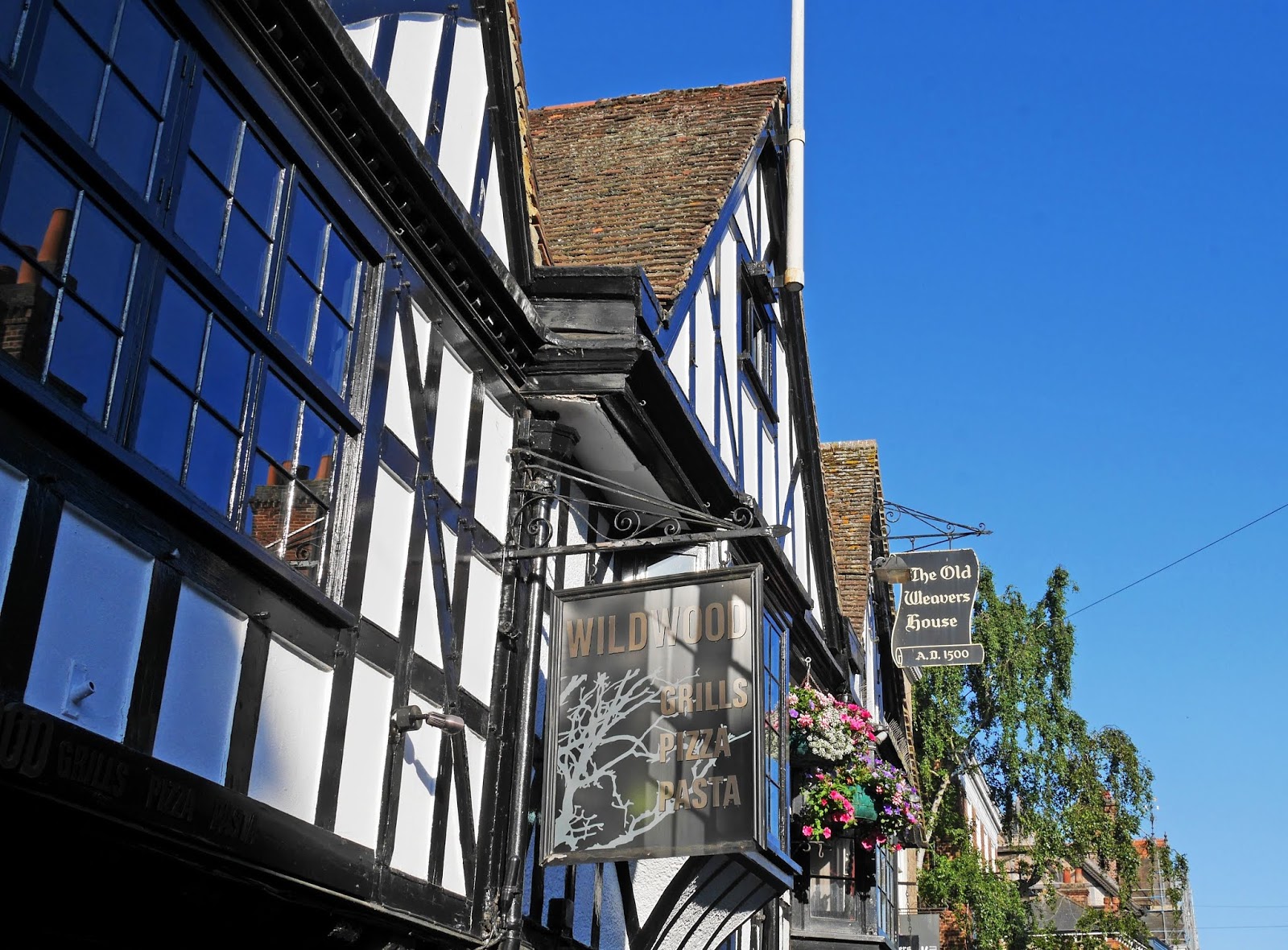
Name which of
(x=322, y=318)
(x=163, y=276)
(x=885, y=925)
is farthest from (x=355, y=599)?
(x=885, y=925)

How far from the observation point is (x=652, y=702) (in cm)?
806

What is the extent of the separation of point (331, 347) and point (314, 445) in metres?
0.57

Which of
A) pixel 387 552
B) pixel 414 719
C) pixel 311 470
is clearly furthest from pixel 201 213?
pixel 414 719

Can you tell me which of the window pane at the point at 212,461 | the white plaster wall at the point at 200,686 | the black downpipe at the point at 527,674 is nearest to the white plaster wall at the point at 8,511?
the white plaster wall at the point at 200,686

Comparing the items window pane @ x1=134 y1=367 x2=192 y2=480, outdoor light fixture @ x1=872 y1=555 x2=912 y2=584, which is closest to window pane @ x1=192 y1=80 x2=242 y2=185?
window pane @ x1=134 y1=367 x2=192 y2=480

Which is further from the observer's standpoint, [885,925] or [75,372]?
[885,925]

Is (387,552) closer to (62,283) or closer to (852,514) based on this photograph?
(62,283)

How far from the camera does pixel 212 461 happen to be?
571cm

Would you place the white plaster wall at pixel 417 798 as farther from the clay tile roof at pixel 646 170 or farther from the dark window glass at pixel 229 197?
the clay tile roof at pixel 646 170

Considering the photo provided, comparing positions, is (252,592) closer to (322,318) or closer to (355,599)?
(355,599)

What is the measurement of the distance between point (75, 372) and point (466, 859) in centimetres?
366

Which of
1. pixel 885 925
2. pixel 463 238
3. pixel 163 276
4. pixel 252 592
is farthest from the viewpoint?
pixel 885 925

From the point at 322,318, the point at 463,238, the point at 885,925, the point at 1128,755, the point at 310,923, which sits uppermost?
the point at 1128,755

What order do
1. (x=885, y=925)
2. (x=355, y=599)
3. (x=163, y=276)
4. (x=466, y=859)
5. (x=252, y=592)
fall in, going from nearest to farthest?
(x=163, y=276), (x=252, y=592), (x=355, y=599), (x=466, y=859), (x=885, y=925)
